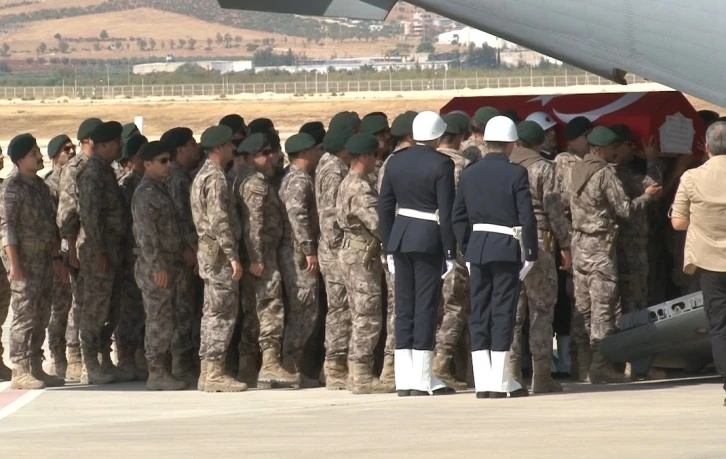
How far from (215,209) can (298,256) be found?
0.73m

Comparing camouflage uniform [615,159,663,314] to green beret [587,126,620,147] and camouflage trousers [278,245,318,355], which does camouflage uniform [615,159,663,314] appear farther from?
camouflage trousers [278,245,318,355]

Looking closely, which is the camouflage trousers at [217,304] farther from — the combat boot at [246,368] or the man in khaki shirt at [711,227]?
the man in khaki shirt at [711,227]

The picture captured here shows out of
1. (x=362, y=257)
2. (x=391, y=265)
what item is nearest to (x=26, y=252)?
(x=362, y=257)

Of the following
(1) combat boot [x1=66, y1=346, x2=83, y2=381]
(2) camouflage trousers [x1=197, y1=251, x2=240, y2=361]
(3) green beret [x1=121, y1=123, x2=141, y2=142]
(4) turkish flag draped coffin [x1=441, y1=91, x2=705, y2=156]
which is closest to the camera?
(2) camouflage trousers [x1=197, y1=251, x2=240, y2=361]

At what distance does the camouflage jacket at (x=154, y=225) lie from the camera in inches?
404

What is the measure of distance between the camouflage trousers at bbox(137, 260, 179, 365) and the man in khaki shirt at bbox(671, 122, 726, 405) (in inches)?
147

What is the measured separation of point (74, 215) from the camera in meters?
10.9

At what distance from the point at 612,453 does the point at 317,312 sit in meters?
4.22

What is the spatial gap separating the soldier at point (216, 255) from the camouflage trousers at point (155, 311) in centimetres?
34

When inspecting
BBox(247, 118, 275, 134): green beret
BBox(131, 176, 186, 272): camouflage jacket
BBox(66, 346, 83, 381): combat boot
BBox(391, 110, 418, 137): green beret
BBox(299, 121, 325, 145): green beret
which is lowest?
BBox(66, 346, 83, 381): combat boot

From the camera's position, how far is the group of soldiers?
9.81 meters

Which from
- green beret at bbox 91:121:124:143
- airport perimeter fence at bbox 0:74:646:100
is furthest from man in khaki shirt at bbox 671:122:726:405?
airport perimeter fence at bbox 0:74:646:100

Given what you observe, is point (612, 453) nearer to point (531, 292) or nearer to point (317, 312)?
point (531, 292)

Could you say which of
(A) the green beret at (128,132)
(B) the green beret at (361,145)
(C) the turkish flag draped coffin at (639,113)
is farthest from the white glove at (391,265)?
(A) the green beret at (128,132)
